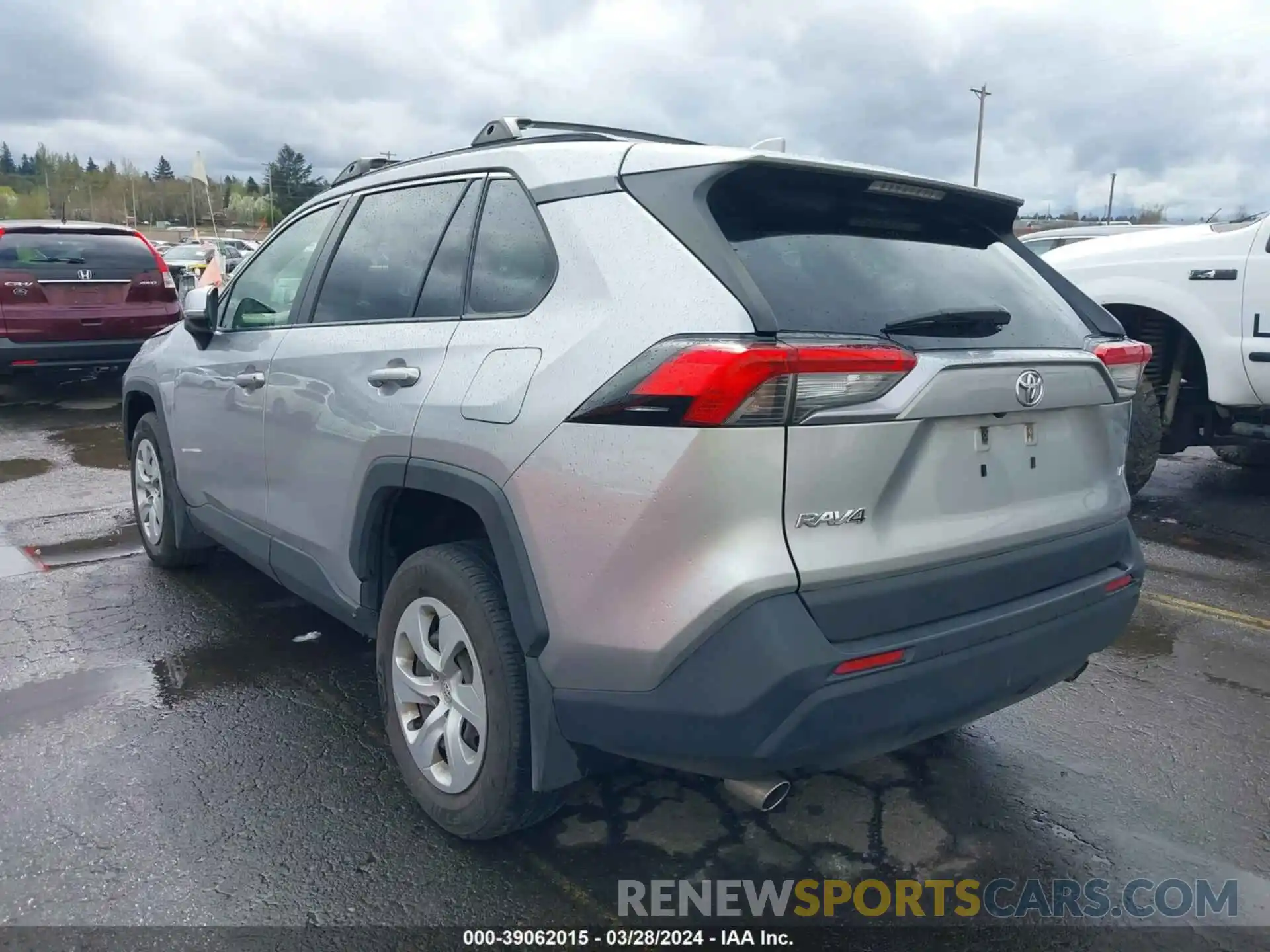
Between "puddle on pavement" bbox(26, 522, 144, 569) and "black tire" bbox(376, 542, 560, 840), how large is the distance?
329 cm

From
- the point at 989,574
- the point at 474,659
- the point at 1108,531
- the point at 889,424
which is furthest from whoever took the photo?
the point at 1108,531

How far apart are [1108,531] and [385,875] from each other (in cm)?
214

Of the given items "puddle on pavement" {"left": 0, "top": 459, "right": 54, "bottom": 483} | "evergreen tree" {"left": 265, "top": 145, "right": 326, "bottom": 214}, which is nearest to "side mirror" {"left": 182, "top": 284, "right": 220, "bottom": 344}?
"puddle on pavement" {"left": 0, "top": 459, "right": 54, "bottom": 483}

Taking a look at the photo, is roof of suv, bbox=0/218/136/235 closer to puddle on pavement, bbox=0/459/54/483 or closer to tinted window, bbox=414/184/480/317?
puddle on pavement, bbox=0/459/54/483

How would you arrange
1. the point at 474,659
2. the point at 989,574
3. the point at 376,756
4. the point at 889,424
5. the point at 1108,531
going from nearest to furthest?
1. the point at 889,424
2. the point at 989,574
3. the point at 474,659
4. the point at 1108,531
5. the point at 376,756

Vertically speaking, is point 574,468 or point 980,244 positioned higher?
point 980,244

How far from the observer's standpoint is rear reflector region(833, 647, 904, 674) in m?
2.12

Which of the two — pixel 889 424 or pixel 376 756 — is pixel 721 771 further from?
pixel 376 756

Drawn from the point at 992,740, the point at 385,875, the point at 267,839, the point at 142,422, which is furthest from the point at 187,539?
the point at 992,740

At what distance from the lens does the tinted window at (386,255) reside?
3096mm

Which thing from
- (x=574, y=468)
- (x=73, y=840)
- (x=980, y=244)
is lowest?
(x=73, y=840)

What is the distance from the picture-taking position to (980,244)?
292cm

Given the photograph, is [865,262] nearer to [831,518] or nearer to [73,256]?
[831,518]

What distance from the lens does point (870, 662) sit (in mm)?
2160
